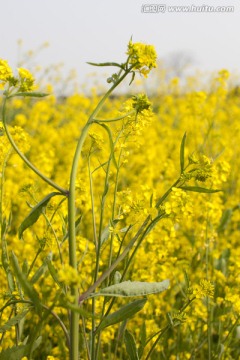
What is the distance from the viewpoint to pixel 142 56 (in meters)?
1.25

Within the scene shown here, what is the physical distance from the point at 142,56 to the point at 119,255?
1.66 feet

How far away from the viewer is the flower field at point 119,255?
4.02ft

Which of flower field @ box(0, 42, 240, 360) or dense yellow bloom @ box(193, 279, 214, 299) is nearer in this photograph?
flower field @ box(0, 42, 240, 360)

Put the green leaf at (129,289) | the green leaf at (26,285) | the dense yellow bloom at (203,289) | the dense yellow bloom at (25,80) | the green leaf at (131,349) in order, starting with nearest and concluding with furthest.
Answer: the green leaf at (26,285) < the green leaf at (129,289) < the dense yellow bloom at (25,80) < the green leaf at (131,349) < the dense yellow bloom at (203,289)

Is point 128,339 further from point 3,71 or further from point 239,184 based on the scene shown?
point 239,184

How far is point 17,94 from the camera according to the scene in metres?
1.29

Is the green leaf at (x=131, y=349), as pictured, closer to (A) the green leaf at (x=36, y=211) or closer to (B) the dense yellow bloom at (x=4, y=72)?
(A) the green leaf at (x=36, y=211)

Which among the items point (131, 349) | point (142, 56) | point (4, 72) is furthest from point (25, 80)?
point (131, 349)

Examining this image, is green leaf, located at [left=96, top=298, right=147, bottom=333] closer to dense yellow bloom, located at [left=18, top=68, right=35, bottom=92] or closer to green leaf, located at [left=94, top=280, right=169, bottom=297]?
green leaf, located at [left=94, top=280, right=169, bottom=297]

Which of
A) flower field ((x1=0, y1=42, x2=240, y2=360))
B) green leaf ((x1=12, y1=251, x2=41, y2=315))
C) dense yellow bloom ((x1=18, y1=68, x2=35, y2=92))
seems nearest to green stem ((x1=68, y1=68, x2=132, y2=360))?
flower field ((x1=0, y1=42, x2=240, y2=360))

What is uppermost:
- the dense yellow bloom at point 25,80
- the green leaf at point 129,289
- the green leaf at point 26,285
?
the dense yellow bloom at point 25,80

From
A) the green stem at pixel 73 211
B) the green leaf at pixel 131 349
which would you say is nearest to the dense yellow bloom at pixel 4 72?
the green stem at pixel 73 211

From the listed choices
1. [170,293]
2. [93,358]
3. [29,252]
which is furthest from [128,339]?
[29,252]

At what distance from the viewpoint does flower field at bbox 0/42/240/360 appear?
1.22 metres
